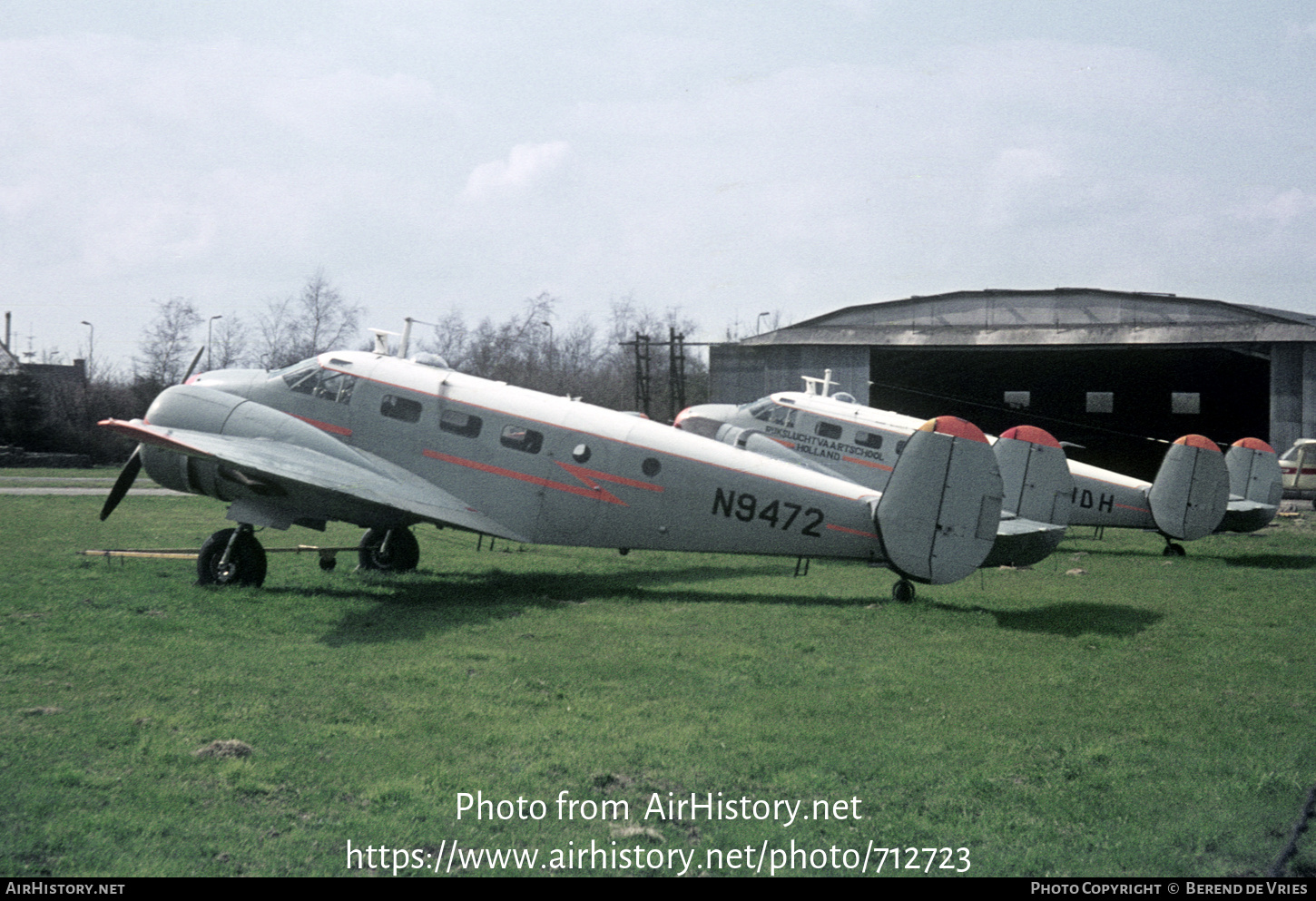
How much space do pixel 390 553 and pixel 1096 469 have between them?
14761mm

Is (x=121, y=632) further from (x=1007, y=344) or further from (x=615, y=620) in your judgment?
(x=1007, y=344)

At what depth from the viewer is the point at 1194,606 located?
13.2 m

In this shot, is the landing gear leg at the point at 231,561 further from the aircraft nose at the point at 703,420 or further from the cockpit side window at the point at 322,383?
the aircraft nose at the point at 703,420

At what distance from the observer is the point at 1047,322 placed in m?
40.8

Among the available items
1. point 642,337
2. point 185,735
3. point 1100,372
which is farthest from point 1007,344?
point 185,735

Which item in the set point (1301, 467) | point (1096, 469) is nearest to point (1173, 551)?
point (1096, 469)

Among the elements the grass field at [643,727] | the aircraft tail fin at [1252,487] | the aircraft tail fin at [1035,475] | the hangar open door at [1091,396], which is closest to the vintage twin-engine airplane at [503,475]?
the grass field at [643,727]

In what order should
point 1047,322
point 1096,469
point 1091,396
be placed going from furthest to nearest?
point 1091,396 → point 1047,322 → point 1096,469

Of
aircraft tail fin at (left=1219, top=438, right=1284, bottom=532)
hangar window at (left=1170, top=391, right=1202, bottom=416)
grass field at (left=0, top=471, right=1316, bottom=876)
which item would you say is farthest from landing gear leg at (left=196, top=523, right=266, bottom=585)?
hangar window at (left=1170, top=391, right=1202, bottom=416)

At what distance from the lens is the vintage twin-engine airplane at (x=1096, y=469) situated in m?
19.7

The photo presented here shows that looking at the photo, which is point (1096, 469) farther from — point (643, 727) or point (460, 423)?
point (643, 727)

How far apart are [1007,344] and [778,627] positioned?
1090 inches

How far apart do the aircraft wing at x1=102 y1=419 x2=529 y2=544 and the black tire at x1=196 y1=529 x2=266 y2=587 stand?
527 mm

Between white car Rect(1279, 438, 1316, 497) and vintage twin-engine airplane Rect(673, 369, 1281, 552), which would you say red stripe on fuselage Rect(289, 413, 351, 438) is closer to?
vintage twin-engine airplane Rect(673, 369, 1281, 552)
